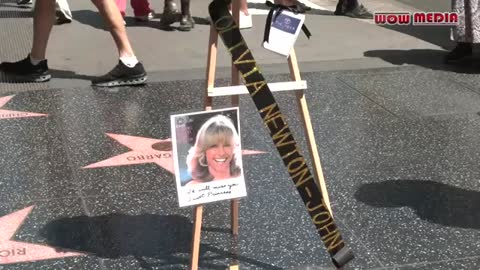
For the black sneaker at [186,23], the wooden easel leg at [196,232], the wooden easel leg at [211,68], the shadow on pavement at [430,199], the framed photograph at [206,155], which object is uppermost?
the wooden easel leg at [211,68]

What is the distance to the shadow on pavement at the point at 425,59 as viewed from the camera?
646 centimetres

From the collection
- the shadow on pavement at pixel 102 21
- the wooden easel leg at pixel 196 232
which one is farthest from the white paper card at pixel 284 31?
the shadow on pavement at pixel 102 21

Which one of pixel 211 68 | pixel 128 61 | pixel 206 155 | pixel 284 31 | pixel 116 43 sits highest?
pixel 284 31

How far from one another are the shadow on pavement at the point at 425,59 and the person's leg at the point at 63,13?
352cm

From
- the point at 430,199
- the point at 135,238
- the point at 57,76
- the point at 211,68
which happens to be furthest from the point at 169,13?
the point at 211,68

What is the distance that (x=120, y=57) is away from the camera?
5.63 meters

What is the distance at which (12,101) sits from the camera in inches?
209

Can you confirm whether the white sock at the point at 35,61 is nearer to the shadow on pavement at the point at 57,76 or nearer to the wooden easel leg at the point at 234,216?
the shadow on pavement at the point at 57,76

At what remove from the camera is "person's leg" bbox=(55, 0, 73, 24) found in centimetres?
777

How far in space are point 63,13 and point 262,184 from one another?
474 cm

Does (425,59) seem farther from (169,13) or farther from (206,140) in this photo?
(206,140)

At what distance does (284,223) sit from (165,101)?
2.22 m

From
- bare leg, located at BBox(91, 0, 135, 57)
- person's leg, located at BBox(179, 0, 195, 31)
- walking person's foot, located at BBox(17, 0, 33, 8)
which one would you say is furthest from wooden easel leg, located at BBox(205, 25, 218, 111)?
walking person's foot, located at BBox(17, 0, 33, 8)

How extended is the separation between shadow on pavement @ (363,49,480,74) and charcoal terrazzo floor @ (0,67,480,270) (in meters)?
0.65
